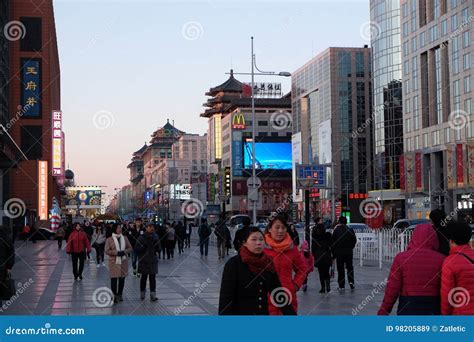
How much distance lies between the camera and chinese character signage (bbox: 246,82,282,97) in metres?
163

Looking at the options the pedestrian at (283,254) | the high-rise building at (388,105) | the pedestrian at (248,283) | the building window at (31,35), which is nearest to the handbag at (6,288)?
the pedestrian at (283,254)

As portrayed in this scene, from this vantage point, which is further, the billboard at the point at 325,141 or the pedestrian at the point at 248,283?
the billboard at the point at 325,141

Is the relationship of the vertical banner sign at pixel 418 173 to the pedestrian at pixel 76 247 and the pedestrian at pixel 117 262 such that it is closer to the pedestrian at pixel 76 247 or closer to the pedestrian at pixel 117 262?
the pedestrian at pixel 76 247

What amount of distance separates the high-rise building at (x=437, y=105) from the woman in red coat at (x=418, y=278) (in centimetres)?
5908

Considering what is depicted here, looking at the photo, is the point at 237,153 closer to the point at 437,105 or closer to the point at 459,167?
the point at 437,105

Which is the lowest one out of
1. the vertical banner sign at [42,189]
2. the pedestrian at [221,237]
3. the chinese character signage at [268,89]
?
the pedestrian at [221,237]

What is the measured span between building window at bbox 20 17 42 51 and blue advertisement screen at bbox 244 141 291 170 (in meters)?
69.3

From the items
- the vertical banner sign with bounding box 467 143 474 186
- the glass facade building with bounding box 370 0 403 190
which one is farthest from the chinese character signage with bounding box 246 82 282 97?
the vertical banner sign with bounding box 467 143 474 186

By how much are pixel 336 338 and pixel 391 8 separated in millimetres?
89826

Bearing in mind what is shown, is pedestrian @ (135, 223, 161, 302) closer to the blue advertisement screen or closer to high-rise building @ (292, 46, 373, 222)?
high-rise building @ (292, 46, 373, 222)

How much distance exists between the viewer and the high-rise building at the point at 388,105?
90.2 m

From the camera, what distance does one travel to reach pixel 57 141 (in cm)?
7550

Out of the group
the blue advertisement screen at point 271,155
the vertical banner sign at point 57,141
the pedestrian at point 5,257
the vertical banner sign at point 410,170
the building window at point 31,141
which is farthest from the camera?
the blue advertisement screen at point 271,155

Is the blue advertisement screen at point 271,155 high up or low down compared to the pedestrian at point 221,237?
up
